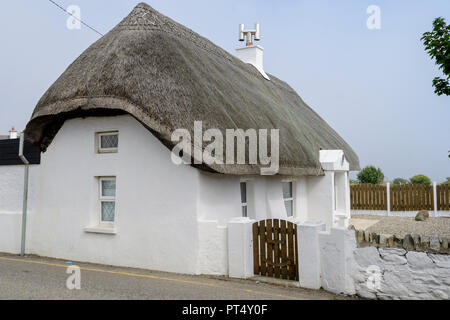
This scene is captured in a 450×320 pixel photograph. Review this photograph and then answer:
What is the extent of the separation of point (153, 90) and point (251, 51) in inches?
486

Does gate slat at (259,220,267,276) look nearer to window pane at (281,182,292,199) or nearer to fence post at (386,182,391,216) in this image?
window pane at (281,182,292,199)

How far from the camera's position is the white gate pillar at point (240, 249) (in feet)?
24.3

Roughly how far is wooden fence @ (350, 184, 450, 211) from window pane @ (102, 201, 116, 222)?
56.6ft

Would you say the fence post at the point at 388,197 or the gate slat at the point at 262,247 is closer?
the gate slat at the point at 262,247

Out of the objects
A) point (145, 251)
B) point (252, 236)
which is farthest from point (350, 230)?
point (145, 251)

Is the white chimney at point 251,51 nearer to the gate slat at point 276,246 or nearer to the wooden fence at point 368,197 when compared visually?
the wooden fence at point 368,197

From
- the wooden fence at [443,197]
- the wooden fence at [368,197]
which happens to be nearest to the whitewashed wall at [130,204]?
the wooden fence at [368,197]

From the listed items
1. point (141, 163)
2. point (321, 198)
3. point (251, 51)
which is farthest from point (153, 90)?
point (251, 51)

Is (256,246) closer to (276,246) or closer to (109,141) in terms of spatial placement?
(276,246)

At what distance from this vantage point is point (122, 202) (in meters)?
8.76

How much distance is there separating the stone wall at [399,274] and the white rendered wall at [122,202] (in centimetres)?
336

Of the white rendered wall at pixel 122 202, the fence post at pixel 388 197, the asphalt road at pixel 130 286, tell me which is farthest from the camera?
the fence post at pixel 388 197
